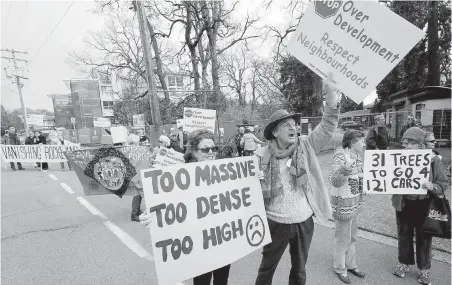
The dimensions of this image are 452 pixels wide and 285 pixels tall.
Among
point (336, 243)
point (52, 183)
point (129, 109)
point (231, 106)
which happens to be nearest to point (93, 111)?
point (129, 109)

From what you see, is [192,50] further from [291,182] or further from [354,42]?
[291,182]

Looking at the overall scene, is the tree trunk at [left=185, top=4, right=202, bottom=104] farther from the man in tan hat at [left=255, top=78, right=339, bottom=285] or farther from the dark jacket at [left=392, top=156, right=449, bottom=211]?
the man in tan hat at [left=255, top=78, right=339, bottom=285]

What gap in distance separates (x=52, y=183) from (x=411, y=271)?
9.57m

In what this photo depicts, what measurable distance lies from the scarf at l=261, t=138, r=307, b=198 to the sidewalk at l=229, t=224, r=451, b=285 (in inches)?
54.7

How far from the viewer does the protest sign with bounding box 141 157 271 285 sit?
1.88 metres

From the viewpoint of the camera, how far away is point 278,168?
219 cm

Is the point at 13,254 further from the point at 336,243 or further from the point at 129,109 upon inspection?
the point at 129,109

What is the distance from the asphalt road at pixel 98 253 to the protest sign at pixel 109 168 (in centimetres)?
63

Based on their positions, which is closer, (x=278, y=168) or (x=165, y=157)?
(x=278, y=168)

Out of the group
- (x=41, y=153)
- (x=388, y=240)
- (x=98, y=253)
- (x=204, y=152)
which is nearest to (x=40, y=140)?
(x=41, y=153)

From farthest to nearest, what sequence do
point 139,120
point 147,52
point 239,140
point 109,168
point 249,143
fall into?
point 139,120 → point 239,140 → point 249,143 → point 147,52 → point 109,168

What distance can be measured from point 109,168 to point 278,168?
3.93 meters

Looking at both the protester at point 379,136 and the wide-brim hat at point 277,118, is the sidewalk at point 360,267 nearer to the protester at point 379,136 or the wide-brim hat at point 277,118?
the wide-brim hat at point 277,118

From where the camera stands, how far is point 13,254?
12.6 ft
